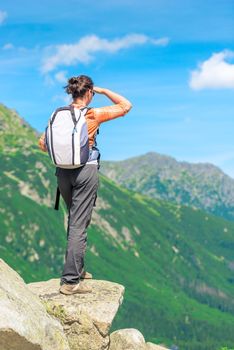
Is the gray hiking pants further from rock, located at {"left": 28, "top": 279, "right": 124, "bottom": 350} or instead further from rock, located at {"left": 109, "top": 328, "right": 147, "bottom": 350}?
rock, located at {"left": 109, "top": 328, "right": 147, "bottom": 350}

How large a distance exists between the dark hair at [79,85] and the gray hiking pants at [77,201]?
204cm

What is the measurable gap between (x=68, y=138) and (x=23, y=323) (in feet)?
15.0

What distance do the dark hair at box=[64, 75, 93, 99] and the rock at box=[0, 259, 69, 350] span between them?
16.7 feet

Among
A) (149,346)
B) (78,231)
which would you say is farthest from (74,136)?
(149,346)

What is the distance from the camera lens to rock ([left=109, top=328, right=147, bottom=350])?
16756 mm

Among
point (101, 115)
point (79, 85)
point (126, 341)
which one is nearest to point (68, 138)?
point (101, 115)

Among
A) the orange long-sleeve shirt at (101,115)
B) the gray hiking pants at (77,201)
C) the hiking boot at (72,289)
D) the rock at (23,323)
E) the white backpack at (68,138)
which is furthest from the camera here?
Result: the hiking boot at (72,289)

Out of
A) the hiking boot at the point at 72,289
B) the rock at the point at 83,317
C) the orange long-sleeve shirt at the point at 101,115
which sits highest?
the orange long-sleeve shirt at the point at 101,115

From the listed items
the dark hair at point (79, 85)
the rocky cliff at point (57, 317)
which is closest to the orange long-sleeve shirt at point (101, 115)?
the dark hair at point (79, 85)

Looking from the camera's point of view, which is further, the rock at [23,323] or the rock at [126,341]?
the rock at [126,341]

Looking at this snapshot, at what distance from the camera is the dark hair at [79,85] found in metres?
13.8

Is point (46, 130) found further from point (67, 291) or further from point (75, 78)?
point (67, 291)

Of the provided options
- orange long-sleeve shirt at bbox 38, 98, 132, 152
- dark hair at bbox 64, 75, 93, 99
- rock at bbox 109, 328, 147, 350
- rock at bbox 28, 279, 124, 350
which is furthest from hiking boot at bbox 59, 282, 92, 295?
dark hair at bbox 64, 75, 93, 99

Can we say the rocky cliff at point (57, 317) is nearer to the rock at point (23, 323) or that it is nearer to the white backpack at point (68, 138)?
the rock at point (23, 323)
